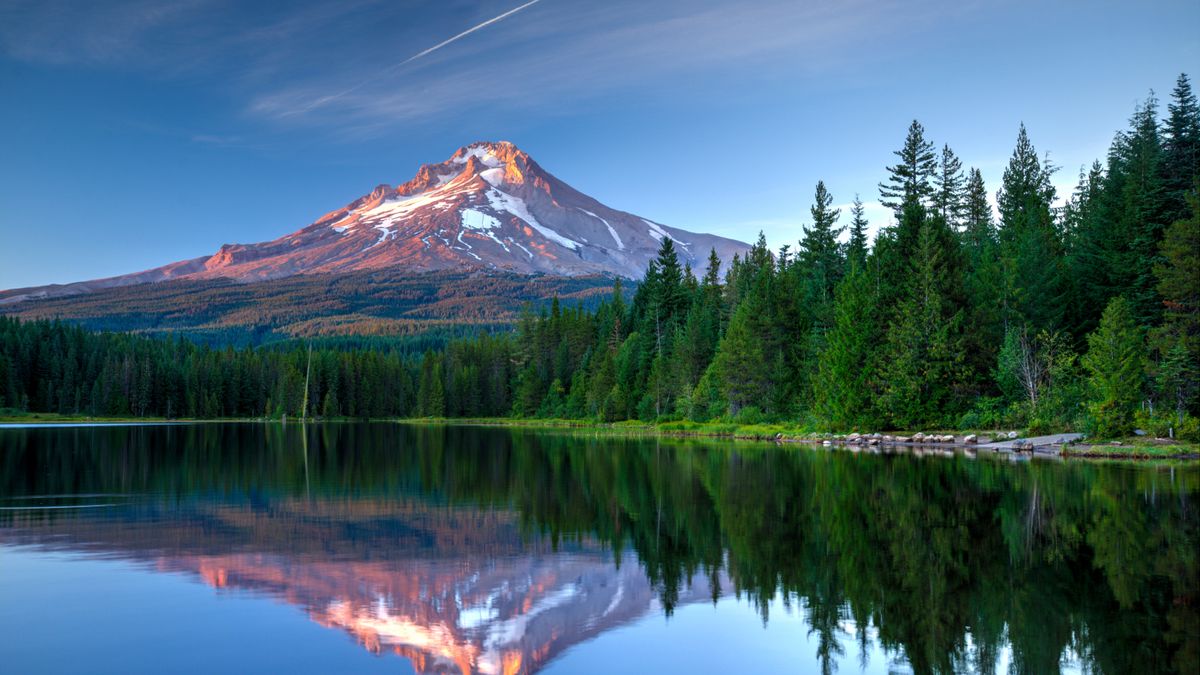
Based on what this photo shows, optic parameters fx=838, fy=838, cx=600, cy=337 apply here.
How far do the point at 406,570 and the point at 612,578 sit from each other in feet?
12.2

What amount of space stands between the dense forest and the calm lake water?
1959 centimetres

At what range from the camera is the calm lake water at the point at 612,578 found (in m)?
10.4

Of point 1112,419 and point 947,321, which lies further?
point 947,321

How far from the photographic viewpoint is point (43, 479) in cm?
3225

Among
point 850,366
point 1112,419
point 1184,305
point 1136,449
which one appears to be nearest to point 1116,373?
point 1112,419

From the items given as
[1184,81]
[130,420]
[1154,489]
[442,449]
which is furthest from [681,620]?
[130,420]

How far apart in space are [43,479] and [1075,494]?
36027 millimetres

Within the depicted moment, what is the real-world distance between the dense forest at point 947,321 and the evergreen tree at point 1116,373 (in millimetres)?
102

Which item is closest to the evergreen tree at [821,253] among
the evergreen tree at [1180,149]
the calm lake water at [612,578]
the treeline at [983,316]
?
the treeline at [983,316]

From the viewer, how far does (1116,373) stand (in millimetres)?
41500

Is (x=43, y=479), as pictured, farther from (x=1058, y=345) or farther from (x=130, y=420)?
(x=130, y=420)

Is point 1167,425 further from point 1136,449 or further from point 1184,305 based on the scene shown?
point 1184,305

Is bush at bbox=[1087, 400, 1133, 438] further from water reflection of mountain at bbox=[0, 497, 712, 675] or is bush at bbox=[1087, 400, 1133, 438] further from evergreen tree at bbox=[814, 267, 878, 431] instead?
water reflection of mountain at bbox=[0, 497, 712, 675]

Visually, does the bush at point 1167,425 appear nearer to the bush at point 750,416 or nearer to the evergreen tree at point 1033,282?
the evergreen tree at point 1033,282
